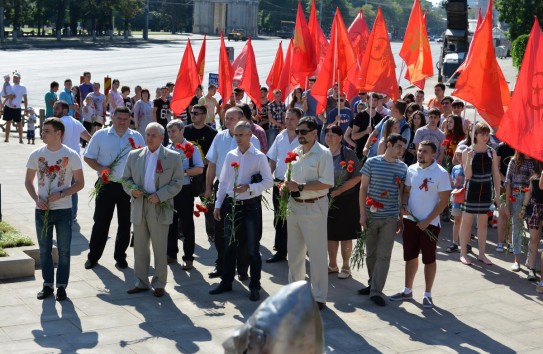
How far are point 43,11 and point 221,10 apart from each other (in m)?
49.2

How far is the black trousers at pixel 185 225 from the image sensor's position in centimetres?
1048

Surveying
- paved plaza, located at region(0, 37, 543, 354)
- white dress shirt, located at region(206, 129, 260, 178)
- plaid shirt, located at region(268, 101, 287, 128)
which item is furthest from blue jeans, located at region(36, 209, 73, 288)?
plaid shirt, located at region(268, 101, 287, 128)

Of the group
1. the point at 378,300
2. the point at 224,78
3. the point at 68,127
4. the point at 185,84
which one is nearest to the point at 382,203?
the point at 378,300

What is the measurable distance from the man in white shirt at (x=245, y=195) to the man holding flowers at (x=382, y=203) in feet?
3.17

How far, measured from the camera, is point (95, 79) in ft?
150

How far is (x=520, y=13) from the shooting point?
47.1 meters

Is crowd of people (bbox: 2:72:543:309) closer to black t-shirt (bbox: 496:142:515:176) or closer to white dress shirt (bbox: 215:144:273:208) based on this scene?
white dress shirt (bbox: 215:144:273:208)

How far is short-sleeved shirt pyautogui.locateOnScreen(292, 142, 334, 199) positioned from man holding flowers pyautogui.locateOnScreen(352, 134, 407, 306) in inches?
26.1

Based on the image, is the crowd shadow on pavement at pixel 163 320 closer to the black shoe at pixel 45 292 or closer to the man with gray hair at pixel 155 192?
the man with gray hair at pixel 155 192

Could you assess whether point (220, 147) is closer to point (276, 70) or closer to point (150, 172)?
point (150, 172)

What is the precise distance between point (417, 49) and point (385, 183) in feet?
22.0

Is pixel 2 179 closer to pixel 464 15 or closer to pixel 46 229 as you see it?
pixel 46 229

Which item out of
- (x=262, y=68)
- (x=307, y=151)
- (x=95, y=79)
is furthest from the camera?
(x=262, y=68)

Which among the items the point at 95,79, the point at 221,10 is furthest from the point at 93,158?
the point at 221,10
